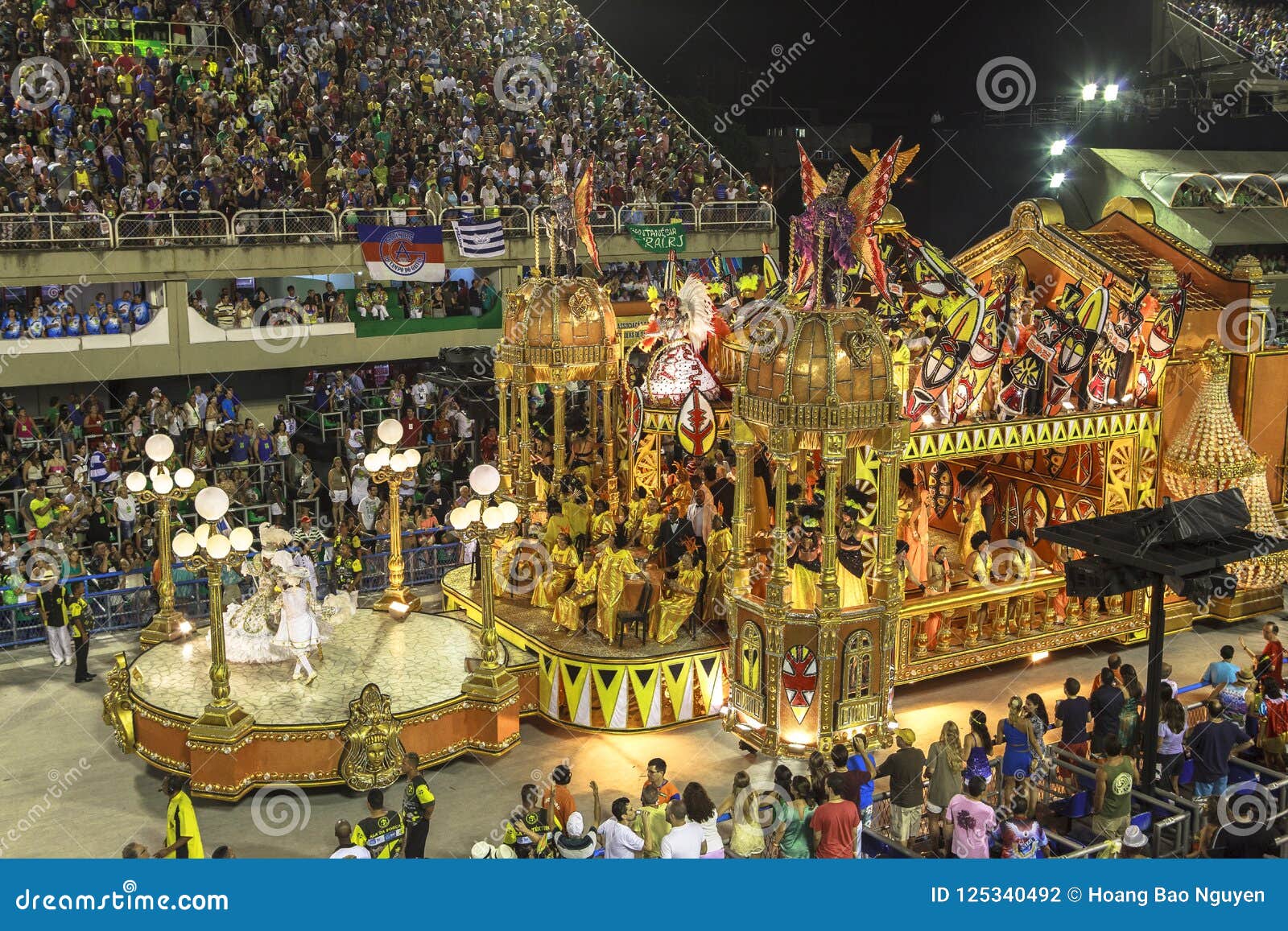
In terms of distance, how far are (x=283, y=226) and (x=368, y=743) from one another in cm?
1299

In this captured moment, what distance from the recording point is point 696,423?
1473 cm

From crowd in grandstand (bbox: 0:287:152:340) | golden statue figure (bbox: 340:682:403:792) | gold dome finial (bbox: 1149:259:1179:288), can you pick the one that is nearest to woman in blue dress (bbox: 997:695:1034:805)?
golden statue figure (bbox: 340:682:403:792)

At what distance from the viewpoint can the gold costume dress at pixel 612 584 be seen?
45.8 feet

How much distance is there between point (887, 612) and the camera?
12945 mm

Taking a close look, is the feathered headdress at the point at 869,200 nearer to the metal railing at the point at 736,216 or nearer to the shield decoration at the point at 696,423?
the shield decoration at the point at 696,423

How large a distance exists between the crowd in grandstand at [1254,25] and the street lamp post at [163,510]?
28.6m

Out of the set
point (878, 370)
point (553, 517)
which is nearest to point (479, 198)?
point (553, 517)

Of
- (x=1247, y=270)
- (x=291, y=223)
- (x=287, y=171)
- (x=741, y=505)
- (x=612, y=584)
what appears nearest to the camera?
(x=741, y=505)

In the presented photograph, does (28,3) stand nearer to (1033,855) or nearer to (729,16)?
(729,16)

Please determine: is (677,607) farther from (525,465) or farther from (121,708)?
(121,708)

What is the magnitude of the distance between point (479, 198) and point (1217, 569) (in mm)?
18163

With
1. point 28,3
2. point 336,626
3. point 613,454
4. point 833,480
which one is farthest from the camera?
point 28,3

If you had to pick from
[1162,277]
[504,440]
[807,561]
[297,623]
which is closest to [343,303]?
[504,440]

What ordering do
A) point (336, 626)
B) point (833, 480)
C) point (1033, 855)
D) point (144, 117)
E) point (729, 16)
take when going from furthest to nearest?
point (729, 16), point (144, 117), point (336, 626), point (833, 480), point (1033, 855)
